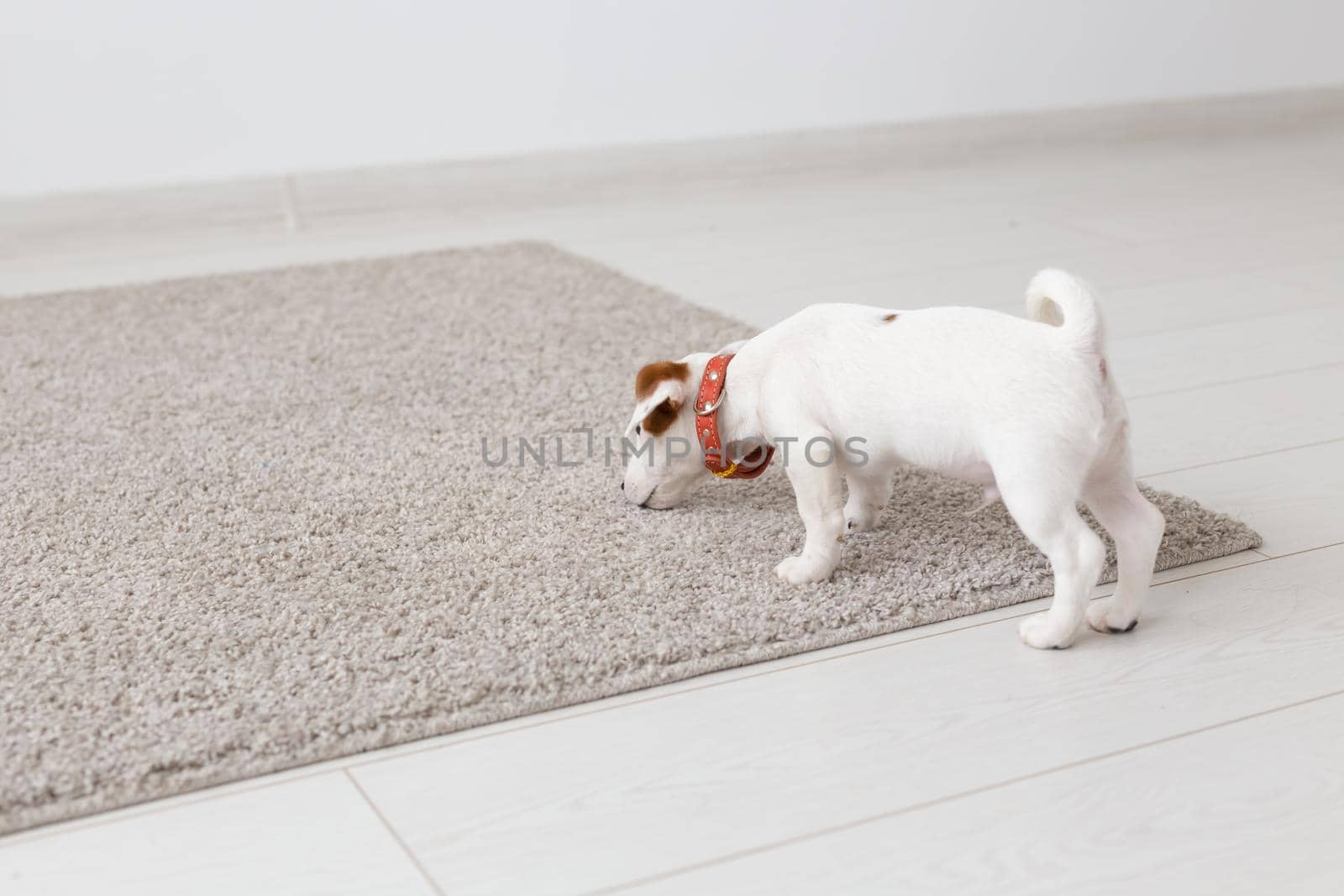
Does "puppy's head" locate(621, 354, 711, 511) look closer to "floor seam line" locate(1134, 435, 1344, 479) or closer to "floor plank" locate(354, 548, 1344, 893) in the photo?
"floor plank" locate(354, 548, 1344, 893)

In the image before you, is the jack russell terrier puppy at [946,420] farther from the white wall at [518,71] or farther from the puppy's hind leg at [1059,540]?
the white wall at [518,71]

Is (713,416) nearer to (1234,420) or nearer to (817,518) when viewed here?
(817,518)

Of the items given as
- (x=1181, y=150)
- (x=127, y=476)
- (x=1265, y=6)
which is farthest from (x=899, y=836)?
(x=1265, y=6)

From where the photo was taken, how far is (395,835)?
36.3 inches

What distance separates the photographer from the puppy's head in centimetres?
130

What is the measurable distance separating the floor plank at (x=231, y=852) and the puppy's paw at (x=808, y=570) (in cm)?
45

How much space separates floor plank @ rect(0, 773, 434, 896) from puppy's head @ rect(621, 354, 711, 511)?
1.60 ft

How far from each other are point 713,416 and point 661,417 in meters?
0.05

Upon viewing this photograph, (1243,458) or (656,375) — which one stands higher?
(656,375)

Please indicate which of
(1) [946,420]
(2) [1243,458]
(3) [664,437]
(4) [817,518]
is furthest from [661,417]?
(2) [1243,458]

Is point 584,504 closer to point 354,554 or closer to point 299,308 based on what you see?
point 354,554

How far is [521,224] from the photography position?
313cm

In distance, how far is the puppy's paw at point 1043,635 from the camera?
1125mm

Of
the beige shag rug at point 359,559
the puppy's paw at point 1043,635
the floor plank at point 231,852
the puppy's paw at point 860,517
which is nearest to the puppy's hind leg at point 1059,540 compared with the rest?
the puppy's paw at point 1043,635
